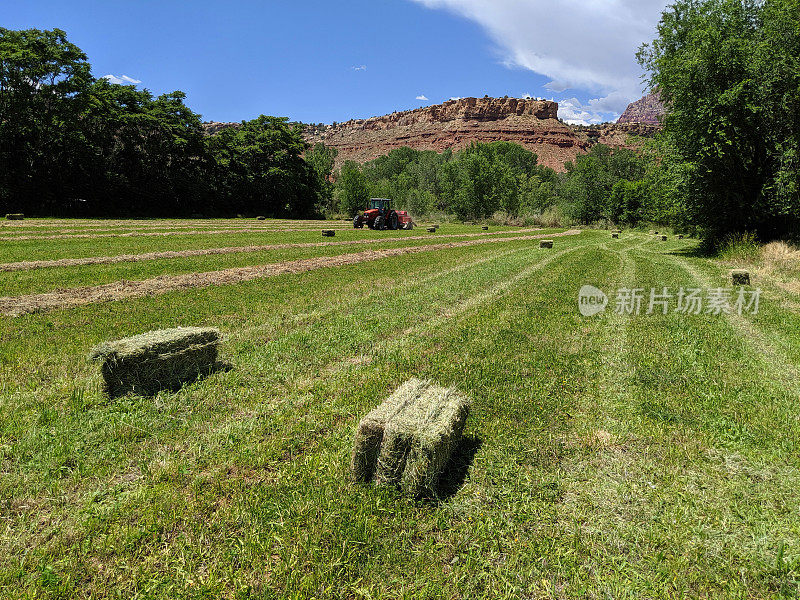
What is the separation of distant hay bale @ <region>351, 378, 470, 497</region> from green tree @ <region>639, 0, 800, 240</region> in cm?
2086

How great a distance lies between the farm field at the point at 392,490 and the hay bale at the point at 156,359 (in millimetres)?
237

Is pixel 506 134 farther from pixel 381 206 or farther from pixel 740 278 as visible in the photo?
pixel 740 278

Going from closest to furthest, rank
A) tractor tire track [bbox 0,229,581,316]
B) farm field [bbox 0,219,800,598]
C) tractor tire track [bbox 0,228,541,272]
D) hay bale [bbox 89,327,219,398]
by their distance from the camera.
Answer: farm field [bbox 0,219,800,598] < hay bale [bbox 89,327,219,398] < tractor tire track [bbox 0,229,581,316] < tractor tire track [bbox 0,228,541,272]

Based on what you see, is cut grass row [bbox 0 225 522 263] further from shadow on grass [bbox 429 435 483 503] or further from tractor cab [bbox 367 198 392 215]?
shadow on grass [bbox 429 435 483 503]

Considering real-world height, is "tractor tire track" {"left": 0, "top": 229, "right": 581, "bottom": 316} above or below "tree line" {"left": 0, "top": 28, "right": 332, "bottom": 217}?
below

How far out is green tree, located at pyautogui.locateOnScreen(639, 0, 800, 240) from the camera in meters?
17.4

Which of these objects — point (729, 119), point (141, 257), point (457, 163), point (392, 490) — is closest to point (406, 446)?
point (392, 490)

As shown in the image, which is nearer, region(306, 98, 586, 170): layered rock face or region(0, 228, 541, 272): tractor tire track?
region(0, 228, 541, 272): tractor tire track

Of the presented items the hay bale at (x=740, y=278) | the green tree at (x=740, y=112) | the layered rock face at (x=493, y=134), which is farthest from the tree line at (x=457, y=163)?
the layered rock face at (x=493, y=134)

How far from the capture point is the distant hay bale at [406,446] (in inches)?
126

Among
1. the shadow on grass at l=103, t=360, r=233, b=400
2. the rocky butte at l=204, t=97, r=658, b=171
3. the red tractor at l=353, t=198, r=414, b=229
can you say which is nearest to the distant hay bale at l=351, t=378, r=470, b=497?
the shadow on grass at l=103, t=360, r=233, b=400

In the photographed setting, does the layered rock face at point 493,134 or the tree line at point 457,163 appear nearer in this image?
the tree line at point 457,163

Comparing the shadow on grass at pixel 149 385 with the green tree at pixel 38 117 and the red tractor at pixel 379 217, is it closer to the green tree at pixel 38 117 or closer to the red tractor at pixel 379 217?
the red tractor at pixel 379 217

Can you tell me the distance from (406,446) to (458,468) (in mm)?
683
